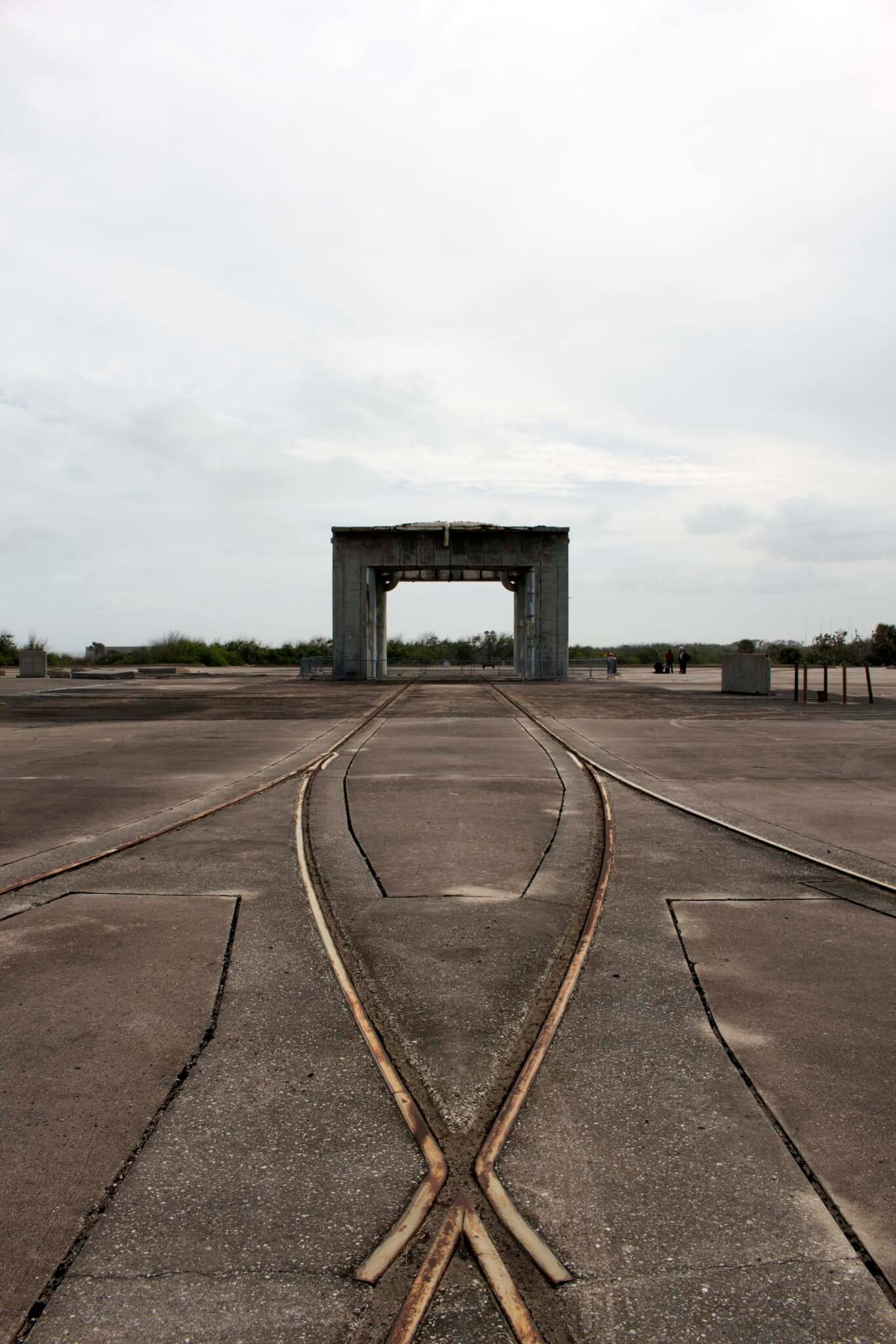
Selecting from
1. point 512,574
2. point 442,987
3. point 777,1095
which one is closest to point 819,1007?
point 777,1095

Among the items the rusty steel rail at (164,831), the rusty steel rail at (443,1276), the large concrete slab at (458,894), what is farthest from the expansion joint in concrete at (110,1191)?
the rusty steel rail at (164,831)

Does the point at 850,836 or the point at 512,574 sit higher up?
the point at 512,574

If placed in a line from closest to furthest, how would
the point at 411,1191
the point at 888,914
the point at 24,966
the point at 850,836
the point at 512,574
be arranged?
the point at 411,1191 < the point at 24,966 < the point at 888,914 < the point at 850,836 < the point at 512,574

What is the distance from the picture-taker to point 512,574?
1873 inches

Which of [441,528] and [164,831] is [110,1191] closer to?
[164,831]

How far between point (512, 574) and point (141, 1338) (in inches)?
1809

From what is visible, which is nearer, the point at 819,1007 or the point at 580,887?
the point at 819,1007

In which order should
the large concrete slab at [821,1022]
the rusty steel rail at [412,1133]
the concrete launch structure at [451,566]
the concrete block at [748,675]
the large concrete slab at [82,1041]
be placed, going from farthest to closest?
the concrete launch structure at [451,566], the concrete block at [748,675], the large concrete slab at [821,1022], the large concrete slab at [82,1041], the rusty steel rail at [412,1133]

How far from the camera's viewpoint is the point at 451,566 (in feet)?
141

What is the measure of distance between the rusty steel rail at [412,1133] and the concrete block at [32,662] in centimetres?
4224

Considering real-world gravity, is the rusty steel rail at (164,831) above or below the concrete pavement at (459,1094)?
above

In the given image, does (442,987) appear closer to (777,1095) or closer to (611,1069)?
(611,1069)

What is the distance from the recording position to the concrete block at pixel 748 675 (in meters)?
31.0

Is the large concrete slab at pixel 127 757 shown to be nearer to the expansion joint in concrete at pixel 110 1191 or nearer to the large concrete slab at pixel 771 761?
the expansion joint in concrete at pixel 110 1191
